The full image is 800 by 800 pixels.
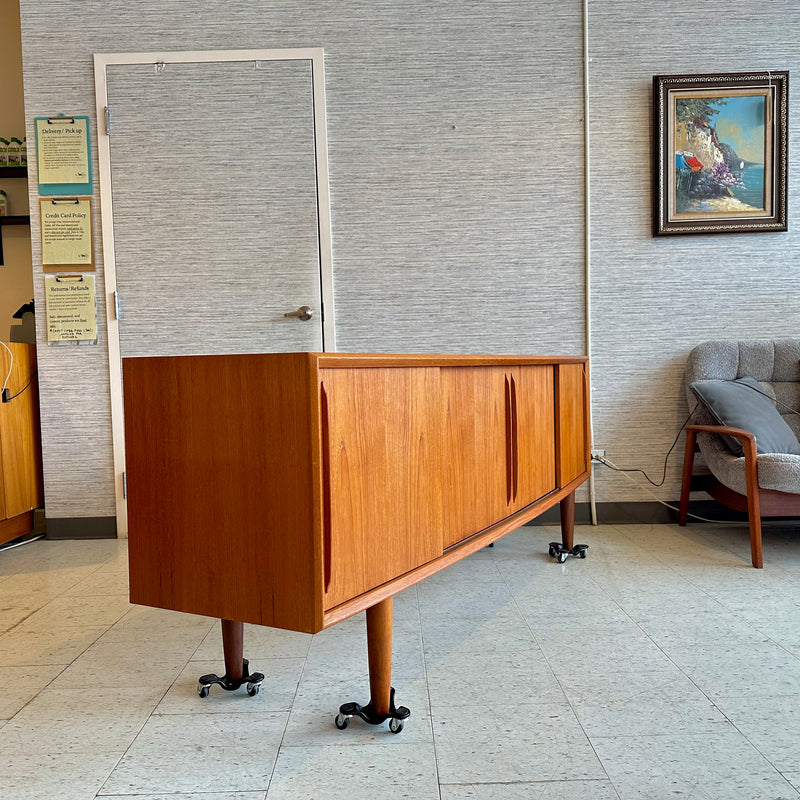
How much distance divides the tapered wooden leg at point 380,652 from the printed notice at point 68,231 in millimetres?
2690

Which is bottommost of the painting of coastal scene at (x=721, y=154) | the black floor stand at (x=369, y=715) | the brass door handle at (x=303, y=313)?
the black floor stand at (x=369, y=715)

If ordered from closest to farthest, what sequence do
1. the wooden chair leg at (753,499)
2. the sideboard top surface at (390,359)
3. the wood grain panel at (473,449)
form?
the sideboard top surface at (390,359), the wood grain panel at (473,449), the wooden chair leg at (753,499)

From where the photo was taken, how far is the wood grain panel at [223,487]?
1.26m

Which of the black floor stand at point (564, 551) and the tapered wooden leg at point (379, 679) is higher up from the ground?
the tapered wooden leg at point (379, 679)

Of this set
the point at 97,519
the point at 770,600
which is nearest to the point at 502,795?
the point at 770,600

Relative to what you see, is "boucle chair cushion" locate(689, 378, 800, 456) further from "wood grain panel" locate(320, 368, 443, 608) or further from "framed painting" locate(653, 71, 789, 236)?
"wood grain panel" locate(320, 368, 443, 608)

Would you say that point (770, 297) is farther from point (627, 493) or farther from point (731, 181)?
point (627, 493)

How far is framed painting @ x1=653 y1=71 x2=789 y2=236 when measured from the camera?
3.43 metres

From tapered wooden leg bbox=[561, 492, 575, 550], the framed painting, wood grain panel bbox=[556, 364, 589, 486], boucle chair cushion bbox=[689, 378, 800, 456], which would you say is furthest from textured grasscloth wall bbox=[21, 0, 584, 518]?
tapered wooden leg bbox=[561, 492, 575, 550]

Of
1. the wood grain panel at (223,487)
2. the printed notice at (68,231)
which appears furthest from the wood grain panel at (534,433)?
the printed notice at (68,231)

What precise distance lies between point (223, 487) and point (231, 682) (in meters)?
0.61

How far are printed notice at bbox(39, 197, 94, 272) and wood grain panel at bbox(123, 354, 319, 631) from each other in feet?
7.57

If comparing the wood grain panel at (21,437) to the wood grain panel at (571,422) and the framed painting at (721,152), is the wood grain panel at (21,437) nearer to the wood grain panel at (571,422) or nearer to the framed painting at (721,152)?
the wood grain panel at (571,422)

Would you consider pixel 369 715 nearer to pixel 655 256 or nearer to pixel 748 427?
pixel 748 427
